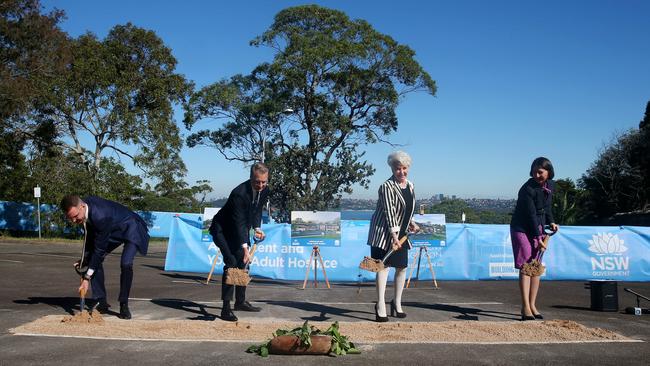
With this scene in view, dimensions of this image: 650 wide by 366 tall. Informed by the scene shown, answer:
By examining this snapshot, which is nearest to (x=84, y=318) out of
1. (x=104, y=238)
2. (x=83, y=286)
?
(x=83, y=286)

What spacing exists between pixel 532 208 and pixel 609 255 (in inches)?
337

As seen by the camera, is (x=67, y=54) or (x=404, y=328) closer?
(x=404, y=328)

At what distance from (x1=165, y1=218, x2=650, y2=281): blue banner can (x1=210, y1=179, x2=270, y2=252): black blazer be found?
21.4 feet

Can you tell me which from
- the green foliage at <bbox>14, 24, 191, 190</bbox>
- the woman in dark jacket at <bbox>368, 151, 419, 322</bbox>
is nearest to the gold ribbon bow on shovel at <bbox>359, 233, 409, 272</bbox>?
the woman in dark jacket at <bbox>368, 151, 419, 322</bbox>

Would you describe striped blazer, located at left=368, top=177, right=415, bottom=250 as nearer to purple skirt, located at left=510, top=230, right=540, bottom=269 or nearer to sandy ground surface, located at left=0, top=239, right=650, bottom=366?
sandy ground surface, located at left=0, top=239, right=650, bottom=366

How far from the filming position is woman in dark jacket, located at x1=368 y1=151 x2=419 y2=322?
6.74m

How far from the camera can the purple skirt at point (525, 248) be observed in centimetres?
711

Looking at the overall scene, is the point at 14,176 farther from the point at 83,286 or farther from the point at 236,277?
the point at 236,277

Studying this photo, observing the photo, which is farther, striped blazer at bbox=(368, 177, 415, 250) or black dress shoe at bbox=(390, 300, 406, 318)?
black dress shoe at bbox=(390, 300, 406, 318)

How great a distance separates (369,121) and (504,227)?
19634 mm

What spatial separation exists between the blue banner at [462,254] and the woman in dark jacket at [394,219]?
6.53m

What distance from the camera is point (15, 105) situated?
91.7ft

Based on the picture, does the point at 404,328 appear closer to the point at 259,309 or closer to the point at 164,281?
the point at 259,309

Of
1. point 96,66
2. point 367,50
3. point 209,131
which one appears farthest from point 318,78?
point 96,66
